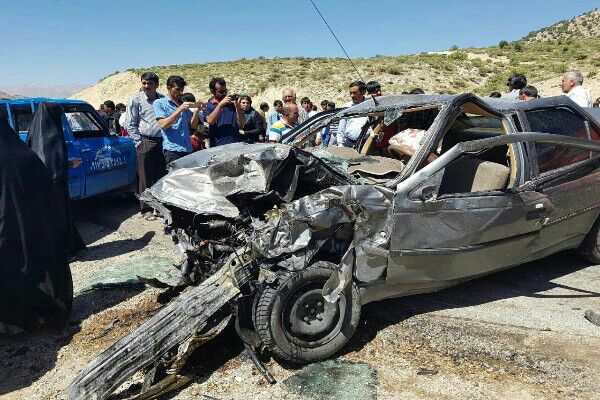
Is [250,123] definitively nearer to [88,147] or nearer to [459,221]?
[88,147]

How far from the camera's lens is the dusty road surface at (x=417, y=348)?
8.67ft

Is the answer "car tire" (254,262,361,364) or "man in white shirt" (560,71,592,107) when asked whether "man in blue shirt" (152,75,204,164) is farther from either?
"man in white shirt" (560,71,592,107)

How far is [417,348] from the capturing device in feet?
10.1

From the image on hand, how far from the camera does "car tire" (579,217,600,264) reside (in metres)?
4.25

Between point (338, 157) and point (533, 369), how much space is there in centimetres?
218

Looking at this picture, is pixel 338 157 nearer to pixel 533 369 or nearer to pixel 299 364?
pixel 299 364

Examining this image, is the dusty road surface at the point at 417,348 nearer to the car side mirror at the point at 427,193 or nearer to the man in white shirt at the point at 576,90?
the car side mirror at the point at 427,193

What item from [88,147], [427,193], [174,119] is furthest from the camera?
[88,147]

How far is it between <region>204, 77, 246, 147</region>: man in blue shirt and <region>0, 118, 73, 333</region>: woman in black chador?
9.35ft

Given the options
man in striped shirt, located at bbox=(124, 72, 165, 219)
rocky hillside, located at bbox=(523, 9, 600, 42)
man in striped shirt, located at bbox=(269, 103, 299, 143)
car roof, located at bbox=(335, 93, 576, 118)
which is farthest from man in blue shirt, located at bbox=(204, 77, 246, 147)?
Result: rocky hillside, located at bbox=(523, 9, 600, 42)

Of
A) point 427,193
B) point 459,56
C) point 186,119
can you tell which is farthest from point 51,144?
point 459,56

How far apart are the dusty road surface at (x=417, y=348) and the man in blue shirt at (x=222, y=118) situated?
8.14ft

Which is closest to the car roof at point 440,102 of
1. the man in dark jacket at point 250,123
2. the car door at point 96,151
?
the man in dark jacket at point 250,123

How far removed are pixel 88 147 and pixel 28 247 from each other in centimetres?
355
